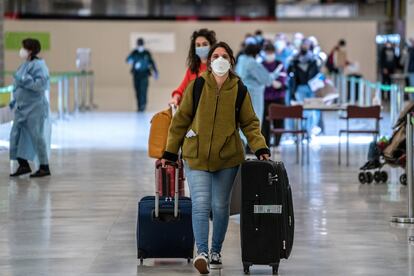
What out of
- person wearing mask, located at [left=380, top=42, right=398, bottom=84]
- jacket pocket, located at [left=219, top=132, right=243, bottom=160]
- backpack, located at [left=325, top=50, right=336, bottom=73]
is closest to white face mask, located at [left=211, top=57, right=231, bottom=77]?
jacket pocket, located at [left=219, top=132, right=243, bottom=160]

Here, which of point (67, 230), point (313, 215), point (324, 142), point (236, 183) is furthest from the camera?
point (324, 142)

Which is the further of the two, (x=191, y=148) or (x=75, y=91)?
(x=75, y=91)

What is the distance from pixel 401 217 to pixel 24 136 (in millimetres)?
5919

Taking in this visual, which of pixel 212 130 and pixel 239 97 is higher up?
pixel 239 97

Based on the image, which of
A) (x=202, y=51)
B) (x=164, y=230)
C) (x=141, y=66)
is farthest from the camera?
(x=141, y=66)

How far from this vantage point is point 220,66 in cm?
911

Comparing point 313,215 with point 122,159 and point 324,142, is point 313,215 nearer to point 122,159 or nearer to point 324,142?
point 122,159

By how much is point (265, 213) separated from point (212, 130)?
70 cm

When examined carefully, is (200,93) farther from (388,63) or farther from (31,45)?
(388,63)

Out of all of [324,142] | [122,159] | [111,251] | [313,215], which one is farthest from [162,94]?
[111,251]

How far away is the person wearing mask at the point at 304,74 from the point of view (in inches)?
898

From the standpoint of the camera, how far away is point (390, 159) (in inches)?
570

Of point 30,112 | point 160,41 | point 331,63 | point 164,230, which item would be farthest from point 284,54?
point 164,230

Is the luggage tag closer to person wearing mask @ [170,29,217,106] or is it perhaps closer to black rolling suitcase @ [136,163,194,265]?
black rolling suitcase @ [136,163,194,265]
